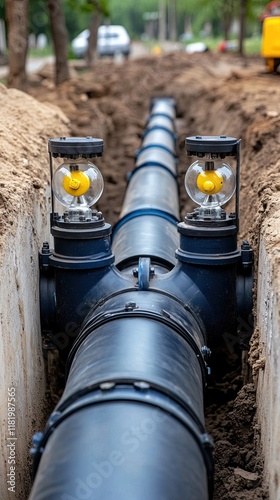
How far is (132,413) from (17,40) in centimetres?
743

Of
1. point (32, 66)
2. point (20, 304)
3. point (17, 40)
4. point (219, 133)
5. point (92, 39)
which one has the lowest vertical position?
point (20, 304)

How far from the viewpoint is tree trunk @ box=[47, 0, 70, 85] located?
12041 millimetres

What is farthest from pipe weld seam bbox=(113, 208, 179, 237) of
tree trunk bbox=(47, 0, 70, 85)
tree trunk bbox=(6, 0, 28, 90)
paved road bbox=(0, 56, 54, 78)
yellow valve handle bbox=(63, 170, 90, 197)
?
paved road bbox=(0, 56, 54, 78)

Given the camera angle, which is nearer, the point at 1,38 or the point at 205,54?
the point at 205,54

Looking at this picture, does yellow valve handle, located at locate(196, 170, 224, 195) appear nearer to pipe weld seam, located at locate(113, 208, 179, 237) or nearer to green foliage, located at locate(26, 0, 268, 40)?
pipe weld seam, located at locate(113, 208, 179, 237)

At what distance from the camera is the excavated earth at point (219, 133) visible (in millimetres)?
3762

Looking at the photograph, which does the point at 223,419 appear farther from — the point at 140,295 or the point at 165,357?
the point at 165,357

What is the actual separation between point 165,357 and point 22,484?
1.18m

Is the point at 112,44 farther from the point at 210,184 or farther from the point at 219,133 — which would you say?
the point at 210,184

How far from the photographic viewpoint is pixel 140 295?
354cm

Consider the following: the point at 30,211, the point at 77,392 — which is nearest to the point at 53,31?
the point at 30,211

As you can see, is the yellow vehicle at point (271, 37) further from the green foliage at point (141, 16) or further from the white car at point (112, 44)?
the white car at point (112, 44)

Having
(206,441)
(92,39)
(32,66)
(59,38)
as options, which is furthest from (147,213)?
(32,66)

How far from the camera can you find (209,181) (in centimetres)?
391
